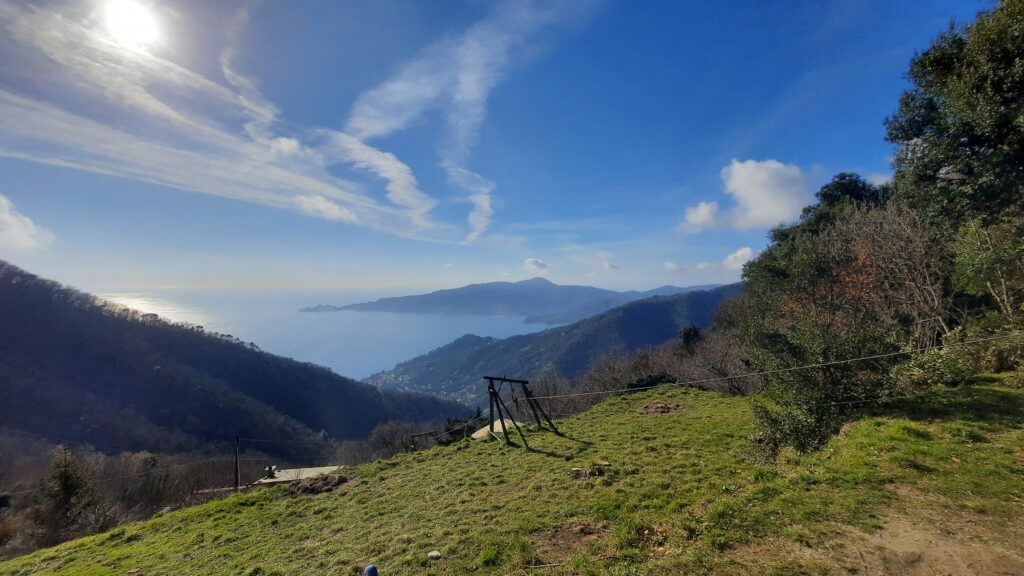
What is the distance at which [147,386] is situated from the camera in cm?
7594

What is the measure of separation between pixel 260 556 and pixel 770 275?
28309 mm

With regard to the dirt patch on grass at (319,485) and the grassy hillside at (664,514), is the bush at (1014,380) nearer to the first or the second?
the grassy hillside at (664,514)

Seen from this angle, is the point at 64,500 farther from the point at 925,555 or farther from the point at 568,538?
the point at 925,555

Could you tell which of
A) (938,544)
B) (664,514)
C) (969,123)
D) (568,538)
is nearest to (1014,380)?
(969,123)

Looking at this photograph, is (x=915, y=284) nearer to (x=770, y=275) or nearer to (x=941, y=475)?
(x=770, y=275)

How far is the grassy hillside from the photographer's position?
4.74m

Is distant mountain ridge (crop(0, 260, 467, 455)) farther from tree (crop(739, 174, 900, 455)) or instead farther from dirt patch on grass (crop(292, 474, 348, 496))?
tree (crop(739, 174, 900, 455))

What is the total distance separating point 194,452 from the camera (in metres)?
63.8

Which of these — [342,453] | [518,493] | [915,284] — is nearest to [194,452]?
[342,453]

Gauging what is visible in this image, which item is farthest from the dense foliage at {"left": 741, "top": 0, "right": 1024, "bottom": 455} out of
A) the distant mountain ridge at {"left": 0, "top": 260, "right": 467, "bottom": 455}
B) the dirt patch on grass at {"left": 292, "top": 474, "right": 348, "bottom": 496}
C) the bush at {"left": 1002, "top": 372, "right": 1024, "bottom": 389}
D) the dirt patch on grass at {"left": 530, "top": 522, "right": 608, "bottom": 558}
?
the distant mountain ridge at {"left": 0, "top": 260, "right": 467, "bottom": 455}

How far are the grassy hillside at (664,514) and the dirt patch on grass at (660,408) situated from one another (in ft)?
12.4

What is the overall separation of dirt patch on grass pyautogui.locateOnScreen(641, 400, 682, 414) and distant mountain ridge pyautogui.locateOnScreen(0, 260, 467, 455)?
7577 cm

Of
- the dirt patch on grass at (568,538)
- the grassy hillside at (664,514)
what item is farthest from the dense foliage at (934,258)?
the dirt patch on grass at (568,538)

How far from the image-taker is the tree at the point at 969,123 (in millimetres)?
8953
